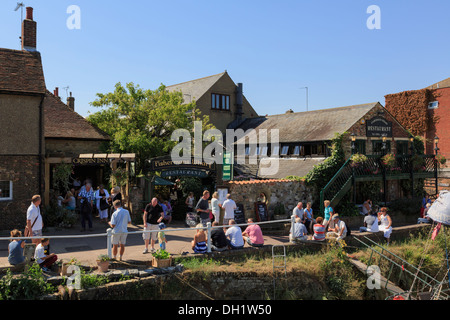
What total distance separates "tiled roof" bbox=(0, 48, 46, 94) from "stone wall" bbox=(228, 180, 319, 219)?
28.4 ft

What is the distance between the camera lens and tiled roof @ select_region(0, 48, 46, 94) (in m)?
14.8

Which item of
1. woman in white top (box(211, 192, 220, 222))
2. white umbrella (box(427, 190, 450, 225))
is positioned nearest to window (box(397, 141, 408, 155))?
white umbrella (box(427, 190, 450, 225))

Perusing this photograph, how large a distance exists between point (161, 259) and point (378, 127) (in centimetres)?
1562

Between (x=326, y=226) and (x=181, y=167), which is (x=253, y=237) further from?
(x=181, y=167)

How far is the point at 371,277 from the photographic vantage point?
11695 millimetres

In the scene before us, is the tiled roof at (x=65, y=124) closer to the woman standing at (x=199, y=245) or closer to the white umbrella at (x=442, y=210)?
the woman standing at (x=199, y=245)

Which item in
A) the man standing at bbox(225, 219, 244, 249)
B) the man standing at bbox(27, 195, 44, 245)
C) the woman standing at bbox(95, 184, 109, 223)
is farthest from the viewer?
the woman standing at bbox(95, 184, 109, 223)

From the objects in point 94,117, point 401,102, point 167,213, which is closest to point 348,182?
point 167,213

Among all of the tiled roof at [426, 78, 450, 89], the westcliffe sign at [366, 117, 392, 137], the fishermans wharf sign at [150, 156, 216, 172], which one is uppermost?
the tiled roof at [426, 78, 450, 89]

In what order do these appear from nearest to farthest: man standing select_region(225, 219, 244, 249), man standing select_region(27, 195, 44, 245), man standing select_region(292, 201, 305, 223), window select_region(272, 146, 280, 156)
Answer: man standing select_region(27, 195, 44, 245) < man standing select_region(225, 219, 244, 249) < man standing select_region(292, 201, 305, 223) < window select_region(272, 146, 280, 156)

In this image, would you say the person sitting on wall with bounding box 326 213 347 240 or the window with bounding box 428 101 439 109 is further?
→ the window with bounding box 428 101 439 109

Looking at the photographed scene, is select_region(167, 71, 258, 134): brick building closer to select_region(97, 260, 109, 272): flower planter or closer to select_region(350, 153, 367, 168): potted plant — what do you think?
select_region(350, 153, 367, 168): potted plant

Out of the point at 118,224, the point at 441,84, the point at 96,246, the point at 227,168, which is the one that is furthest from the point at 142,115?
the point at 441,84
